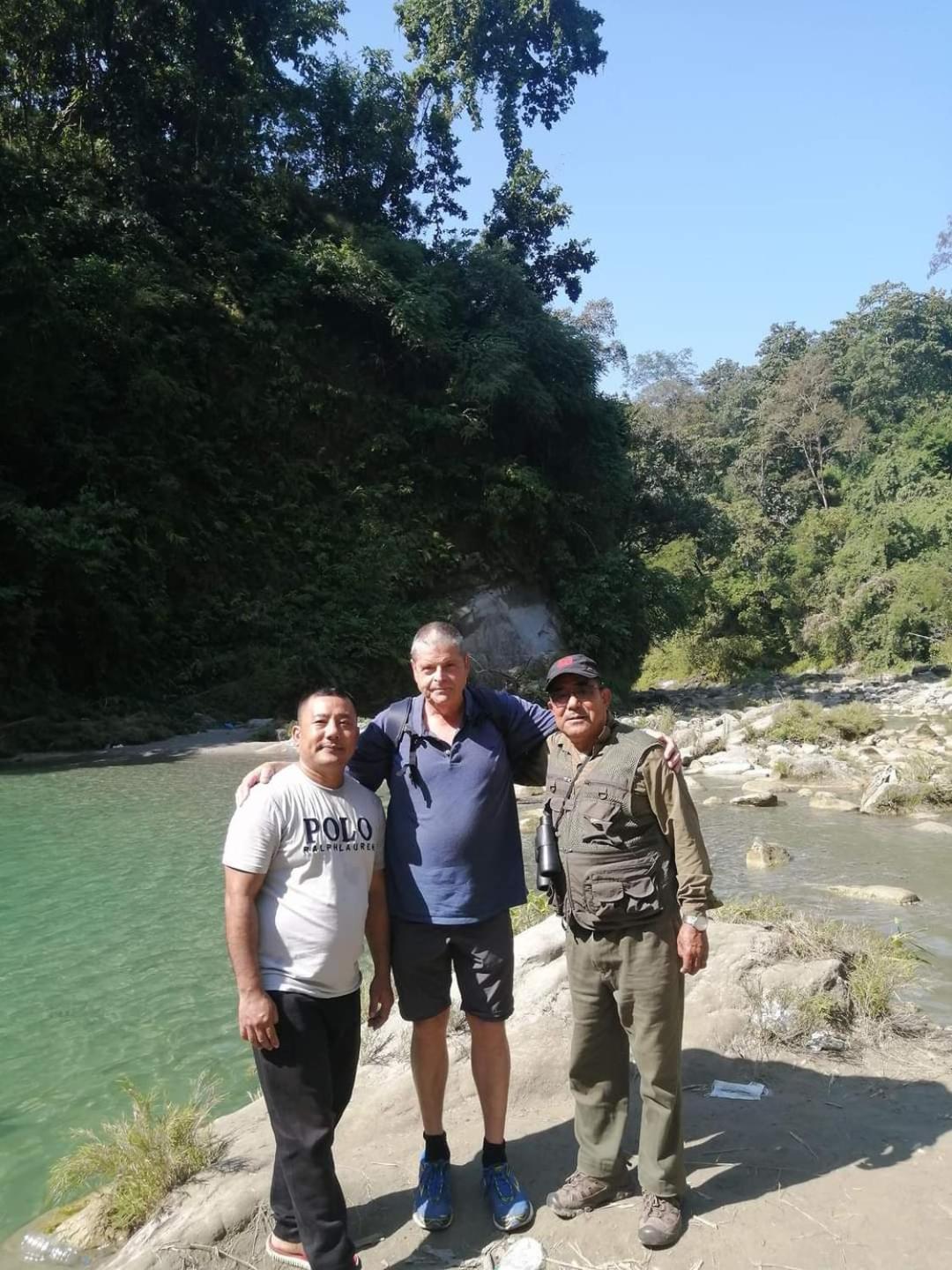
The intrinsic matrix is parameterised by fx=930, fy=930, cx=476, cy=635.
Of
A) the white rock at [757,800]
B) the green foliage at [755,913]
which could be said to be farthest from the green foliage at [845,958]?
the white rock at [757,800]

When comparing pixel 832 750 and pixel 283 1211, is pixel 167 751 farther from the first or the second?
pixel 283 1211

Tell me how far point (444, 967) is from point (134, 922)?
4211 mm

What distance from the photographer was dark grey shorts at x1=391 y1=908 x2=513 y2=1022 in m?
2.58

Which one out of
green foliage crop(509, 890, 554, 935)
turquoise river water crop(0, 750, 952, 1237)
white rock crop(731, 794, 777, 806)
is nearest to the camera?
turquoise river water crop(0, 750, 952, 1237)

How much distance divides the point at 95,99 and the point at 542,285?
12.4 metres

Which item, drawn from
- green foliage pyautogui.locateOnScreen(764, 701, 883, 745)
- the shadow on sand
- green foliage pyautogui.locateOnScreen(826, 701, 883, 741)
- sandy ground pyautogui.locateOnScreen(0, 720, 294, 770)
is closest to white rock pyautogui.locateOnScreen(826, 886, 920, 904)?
the shadow on sand

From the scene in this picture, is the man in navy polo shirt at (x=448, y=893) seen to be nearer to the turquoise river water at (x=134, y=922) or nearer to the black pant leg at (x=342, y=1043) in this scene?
the black pant leg at (x=342, y=1043)

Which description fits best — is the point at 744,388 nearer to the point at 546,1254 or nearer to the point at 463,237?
the point at 463,237

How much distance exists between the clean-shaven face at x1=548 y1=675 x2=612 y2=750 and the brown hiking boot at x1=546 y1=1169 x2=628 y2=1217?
1.19m

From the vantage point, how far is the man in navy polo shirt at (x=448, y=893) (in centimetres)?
255

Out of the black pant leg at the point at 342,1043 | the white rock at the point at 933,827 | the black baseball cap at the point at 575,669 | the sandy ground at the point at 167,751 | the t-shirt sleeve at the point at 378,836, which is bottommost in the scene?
the white rock at the point at 933,827

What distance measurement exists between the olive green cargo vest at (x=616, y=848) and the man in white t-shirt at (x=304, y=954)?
2.02ft

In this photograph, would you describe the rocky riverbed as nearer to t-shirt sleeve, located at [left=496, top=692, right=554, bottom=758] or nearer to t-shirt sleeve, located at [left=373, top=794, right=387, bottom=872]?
t-shirt sleeve, located at [left=496, top=692, right=554, bottom=758]

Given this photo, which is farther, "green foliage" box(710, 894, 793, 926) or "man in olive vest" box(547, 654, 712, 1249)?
"green foliage" box(710, 894, 793, 926)
